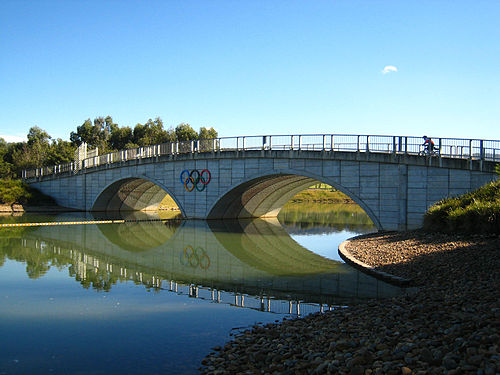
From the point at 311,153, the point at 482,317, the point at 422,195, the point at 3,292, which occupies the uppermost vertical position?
the point at 311,153

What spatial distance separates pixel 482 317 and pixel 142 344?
643 cm

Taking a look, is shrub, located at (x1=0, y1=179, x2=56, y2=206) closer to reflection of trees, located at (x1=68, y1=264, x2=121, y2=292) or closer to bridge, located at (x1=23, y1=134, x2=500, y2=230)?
bridge, located at (x1=23, y1=134, x2=500, y2=230)

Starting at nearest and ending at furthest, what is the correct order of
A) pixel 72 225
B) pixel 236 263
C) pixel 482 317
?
1. pixel 482 317
2. pixel 236 263
3. pixel 72 225

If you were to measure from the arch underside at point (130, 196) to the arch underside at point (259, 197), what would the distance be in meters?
13.9

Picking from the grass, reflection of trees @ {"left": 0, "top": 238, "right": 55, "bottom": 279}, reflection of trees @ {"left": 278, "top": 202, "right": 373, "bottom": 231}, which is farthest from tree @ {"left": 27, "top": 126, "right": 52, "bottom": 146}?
the grass

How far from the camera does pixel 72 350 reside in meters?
8.91

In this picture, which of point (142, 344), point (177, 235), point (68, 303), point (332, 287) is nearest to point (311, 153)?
point (177, 235)

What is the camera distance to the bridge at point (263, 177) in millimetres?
26109

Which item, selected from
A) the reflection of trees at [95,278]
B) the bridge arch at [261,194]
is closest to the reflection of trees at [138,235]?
the bridge arch at [261,194]

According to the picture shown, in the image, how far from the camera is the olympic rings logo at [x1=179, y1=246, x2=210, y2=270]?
1950 cm

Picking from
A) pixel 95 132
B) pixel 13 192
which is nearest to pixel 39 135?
pixel 95 132

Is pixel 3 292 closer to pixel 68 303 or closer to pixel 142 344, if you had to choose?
pixel 68 303

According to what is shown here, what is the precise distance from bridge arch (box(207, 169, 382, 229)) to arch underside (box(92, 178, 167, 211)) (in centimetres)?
1396

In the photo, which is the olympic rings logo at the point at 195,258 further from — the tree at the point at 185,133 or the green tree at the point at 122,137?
the green tree at the point at 122,137
